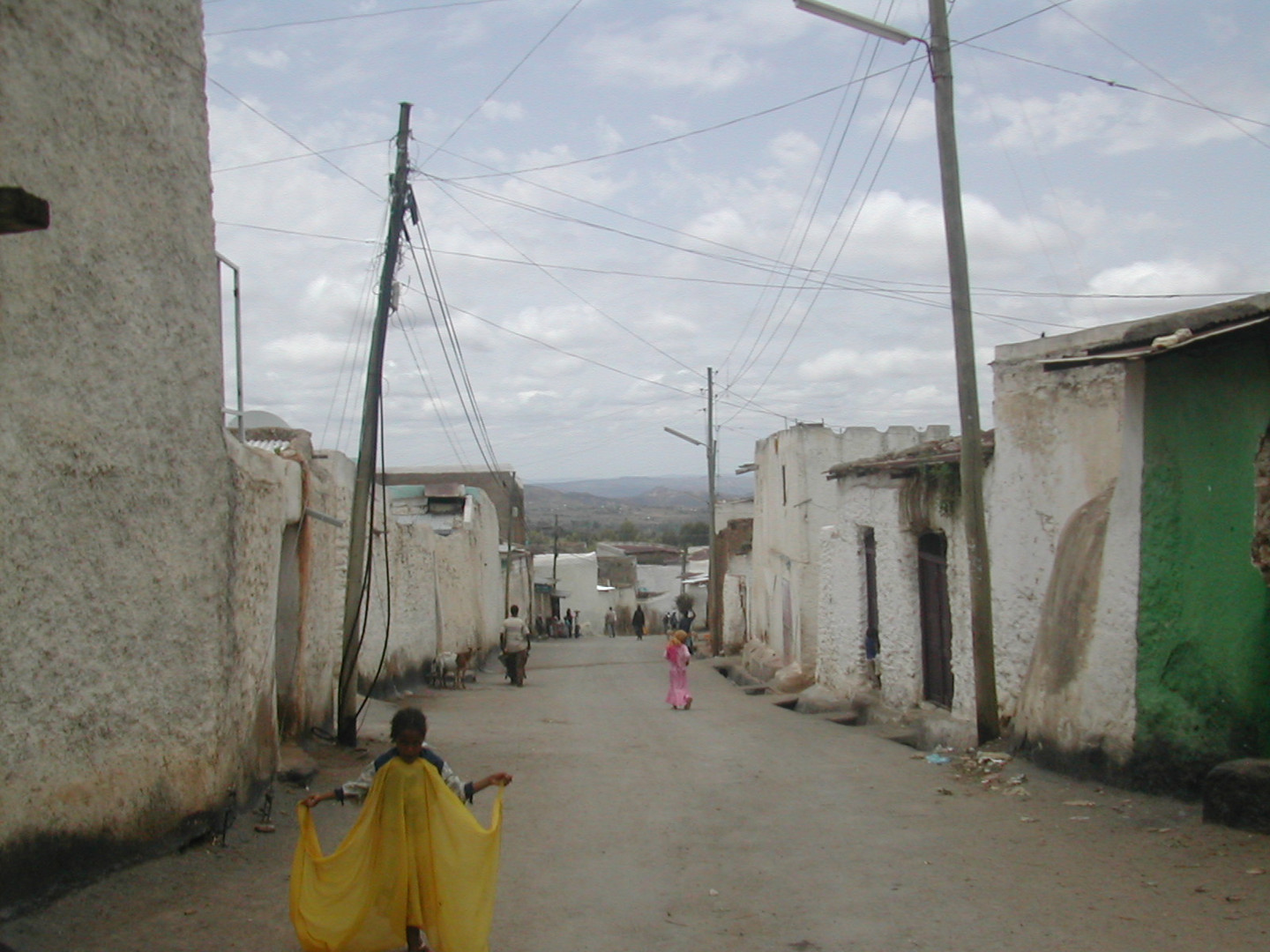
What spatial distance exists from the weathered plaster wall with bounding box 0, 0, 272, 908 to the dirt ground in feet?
1.84

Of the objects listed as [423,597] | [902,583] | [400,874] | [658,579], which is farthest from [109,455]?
[658,579]

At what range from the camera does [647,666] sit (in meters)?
29.2

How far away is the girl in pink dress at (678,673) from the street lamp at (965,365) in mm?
7079

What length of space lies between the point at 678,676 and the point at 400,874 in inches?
506

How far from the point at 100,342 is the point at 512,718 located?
10.7m

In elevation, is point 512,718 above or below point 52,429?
below

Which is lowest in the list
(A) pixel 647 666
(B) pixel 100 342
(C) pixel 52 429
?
(A) pixel 647 666

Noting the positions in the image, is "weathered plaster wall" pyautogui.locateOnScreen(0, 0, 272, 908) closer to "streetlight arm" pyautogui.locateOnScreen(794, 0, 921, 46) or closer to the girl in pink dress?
"streetlight arm" pyautogui.locateOnScreen(794, 0, 921, 46)

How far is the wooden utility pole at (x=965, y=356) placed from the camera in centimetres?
1128

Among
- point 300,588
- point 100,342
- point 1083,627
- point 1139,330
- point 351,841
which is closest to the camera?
point 351,841

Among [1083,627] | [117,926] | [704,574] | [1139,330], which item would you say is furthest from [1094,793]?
[704,574]

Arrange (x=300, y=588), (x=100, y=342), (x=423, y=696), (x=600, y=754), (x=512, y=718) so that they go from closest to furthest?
(x=100, y=342), (x=300, y=588), (x=600, y=754), (x=512, y=718), (x=423, y=696)

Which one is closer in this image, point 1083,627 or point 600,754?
point 1083,627

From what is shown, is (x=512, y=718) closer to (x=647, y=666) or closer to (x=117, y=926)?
(x=117, y=926)
